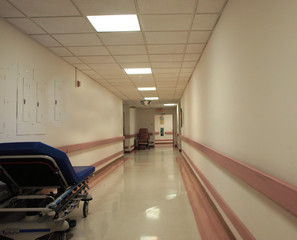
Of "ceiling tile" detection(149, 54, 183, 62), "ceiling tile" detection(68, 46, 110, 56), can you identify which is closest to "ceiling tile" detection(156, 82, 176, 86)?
"ceiling tile" detection(149, 54, 183, 62)

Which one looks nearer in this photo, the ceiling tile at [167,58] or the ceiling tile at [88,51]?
the ceiling tile at [88,51]

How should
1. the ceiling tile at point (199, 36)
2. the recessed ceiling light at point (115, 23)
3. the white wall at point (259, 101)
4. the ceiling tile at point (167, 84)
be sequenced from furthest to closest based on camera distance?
the ceiling tile at point (167, 84) → the ceiling tile at point (199, 36) → the recessed ceiling light at point (115, 23) → the white wall at point (259, 101)

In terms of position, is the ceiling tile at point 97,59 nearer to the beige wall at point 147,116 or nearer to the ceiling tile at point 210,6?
the ceiling tile at point 210,6

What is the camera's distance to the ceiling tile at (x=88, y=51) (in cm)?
406

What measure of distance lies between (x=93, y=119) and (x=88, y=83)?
1.07 metres

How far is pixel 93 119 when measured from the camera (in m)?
6.47

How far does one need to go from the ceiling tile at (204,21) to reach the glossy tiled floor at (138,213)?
9.18 feet

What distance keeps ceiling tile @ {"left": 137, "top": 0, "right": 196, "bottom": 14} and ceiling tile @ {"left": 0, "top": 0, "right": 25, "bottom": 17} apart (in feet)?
5.15

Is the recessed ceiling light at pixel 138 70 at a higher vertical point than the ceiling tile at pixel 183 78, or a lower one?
higher

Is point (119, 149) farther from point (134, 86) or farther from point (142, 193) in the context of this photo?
point (142, 193)

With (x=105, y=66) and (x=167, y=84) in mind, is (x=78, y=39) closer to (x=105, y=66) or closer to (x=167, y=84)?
(x=105, y=66)

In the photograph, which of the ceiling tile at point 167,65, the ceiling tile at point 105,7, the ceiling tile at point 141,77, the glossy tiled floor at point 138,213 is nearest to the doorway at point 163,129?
the ceiling tile at point 141,77

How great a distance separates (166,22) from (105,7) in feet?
2.89

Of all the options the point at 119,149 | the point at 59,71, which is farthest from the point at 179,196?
the point at 119,149
